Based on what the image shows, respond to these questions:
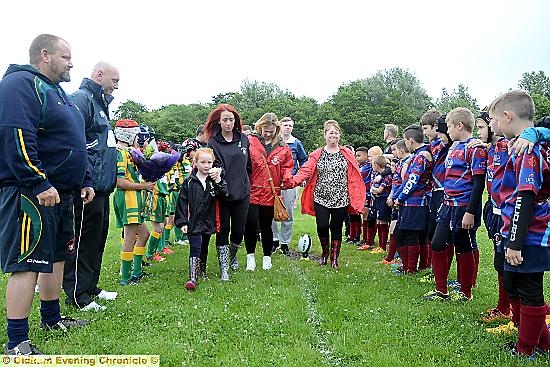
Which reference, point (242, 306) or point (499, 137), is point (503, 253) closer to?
point (499, 137)

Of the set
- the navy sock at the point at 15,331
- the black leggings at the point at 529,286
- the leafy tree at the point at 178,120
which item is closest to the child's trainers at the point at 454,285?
the black leggings at the point at 529,286

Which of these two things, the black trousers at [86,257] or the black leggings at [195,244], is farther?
the black leggings at [195,244]

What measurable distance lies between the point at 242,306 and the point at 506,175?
3280 millimetres

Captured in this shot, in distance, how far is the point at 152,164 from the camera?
6.93 metres

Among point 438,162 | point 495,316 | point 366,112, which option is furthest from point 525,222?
point 366,112

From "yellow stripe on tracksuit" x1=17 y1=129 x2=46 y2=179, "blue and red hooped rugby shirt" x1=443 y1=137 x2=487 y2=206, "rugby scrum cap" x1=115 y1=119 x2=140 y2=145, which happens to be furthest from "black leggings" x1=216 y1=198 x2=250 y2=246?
"yellow stripe on tracksuit" x1=17 y1=129 x2=46 y2=179

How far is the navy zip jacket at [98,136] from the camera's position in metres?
5.82

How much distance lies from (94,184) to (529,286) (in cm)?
465

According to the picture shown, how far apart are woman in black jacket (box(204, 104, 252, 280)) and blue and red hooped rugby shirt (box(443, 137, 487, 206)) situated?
9.82ft

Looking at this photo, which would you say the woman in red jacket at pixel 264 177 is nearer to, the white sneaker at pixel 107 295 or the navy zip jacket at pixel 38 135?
the white sneaker at pixel 107 295

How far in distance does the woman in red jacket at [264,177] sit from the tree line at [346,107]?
40.0 meters

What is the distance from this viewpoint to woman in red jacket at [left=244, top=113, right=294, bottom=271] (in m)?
8.35

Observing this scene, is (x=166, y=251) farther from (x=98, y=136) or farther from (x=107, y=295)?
(x=98, y=136)

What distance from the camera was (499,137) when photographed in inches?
199
